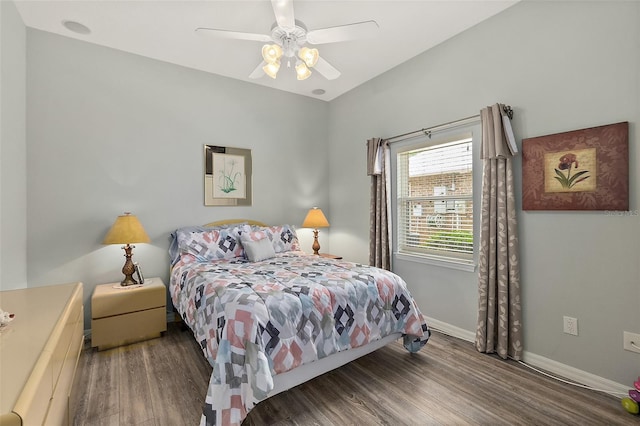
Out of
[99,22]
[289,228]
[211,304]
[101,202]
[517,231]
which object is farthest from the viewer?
[289,228]

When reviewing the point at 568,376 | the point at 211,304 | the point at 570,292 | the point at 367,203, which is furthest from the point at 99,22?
the point at 568,376

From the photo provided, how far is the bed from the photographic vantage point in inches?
65.0

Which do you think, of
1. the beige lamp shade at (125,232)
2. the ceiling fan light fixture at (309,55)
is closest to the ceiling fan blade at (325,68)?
the ceiling fan light fixture at (309,55)

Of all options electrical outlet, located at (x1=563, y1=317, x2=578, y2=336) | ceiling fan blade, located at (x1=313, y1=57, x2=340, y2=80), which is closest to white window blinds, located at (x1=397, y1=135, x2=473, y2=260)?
electrical outlet, located at (x1=563, y1=317, x2=578, y2=336)

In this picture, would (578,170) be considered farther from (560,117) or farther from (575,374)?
(575,374)

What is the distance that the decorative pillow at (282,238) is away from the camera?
144 inches

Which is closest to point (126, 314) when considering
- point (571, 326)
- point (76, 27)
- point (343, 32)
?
point (76, 27)

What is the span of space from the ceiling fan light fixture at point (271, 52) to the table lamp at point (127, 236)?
1.95m

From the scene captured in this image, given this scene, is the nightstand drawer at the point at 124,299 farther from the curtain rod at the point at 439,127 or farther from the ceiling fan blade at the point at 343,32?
the curtain rod at the point at 439,127

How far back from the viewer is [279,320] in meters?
1.82

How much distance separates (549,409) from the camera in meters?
1.87

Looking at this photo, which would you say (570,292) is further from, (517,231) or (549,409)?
(549,409)

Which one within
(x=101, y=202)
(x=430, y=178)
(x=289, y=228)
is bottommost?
(x=289, y=228)

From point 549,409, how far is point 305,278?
1.70 meters
